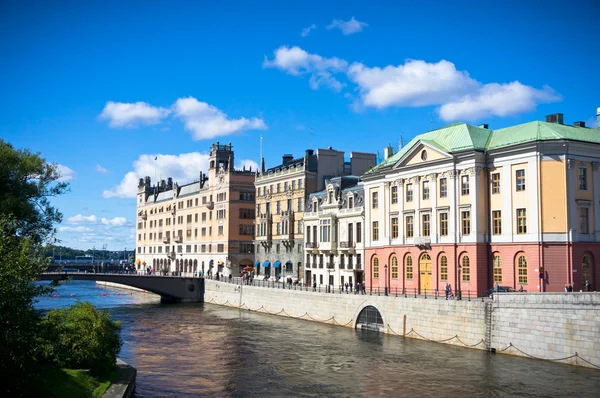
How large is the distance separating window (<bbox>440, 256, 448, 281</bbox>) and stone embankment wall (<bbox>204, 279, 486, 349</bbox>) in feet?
14.9

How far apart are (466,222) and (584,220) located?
10.6m

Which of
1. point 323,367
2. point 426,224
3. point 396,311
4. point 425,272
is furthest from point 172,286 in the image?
point 323,367

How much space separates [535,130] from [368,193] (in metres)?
23.1

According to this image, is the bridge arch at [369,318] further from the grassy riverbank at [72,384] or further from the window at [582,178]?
the grassy riverbank at [72,384]

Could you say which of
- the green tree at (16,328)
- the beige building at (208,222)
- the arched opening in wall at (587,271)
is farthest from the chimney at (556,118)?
the beige building at (208,222)

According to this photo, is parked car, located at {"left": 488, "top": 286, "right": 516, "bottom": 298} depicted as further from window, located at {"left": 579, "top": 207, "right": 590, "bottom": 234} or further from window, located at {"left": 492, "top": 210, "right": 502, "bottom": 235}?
window, located at {"left": 579, "top": 207, "right": 590, "bottom": 234}

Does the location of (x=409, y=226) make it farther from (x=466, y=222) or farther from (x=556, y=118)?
(x=556, y=118)

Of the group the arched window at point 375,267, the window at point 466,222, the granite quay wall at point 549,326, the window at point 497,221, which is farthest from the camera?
the arched window at point 375,267

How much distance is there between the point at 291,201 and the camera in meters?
101

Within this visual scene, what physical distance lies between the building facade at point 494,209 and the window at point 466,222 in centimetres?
10

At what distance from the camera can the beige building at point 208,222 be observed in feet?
396

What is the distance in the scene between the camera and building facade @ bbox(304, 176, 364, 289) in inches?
3191

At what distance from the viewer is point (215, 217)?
414 feet

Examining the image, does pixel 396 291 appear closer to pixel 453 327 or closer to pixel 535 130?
pixel 453 327
